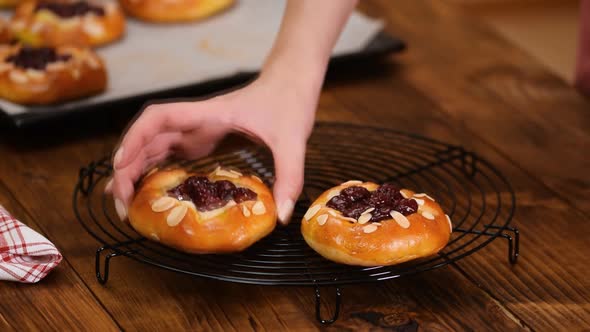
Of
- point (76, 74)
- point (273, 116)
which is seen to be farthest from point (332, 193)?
point (76, 74)

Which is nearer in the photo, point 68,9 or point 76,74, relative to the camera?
point 76,74

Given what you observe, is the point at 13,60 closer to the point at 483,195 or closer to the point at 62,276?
the point at 62,276

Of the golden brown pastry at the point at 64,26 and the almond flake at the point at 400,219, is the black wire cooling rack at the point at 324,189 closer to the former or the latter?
the almond flake at the point at 400,219

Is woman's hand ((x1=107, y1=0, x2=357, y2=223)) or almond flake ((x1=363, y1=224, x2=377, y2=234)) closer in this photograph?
almond flake ((x1=363, y1=224, x2=377, y2=234))

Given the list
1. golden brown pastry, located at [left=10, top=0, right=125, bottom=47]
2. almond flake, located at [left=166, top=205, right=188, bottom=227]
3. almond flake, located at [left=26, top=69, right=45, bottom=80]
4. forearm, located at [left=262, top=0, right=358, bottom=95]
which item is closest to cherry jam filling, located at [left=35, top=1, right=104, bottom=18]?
golden brown pastry, located at [left=10, top=0, right=125, bottom=47]

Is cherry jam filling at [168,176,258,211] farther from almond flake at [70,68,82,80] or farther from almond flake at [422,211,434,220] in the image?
almond flake at [70,68,82,80]

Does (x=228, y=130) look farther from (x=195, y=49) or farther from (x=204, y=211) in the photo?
(x=195, y=49)
